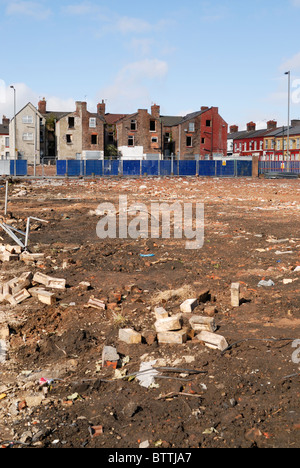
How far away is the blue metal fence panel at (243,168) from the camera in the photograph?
167 ft

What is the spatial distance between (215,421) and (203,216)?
12.9 m

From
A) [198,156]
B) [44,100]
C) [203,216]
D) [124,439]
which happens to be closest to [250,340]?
[124,439]

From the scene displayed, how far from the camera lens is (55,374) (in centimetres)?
552

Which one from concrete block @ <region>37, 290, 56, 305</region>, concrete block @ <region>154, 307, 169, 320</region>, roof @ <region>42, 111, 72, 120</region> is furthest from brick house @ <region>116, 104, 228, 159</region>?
concrete block @ <region>154, 307, 169, 320</region>

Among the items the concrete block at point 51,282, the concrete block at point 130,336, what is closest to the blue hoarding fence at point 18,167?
the concrete block at point 51,282

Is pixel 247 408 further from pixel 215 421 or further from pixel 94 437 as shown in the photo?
pixel 94 437

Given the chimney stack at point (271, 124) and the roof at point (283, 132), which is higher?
the chimney stack at point (271, 124)

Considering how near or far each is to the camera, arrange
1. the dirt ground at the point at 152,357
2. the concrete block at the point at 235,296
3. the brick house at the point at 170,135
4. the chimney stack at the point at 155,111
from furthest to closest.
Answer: the chimney stack at the point at 155,111 → the brick house at the point at 170,135 → the concrete block at the point at 235,296 → the dirt ground at the point at 152,357

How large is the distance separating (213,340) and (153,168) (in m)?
43.0

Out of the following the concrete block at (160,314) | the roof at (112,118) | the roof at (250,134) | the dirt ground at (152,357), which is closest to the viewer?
the dirt ground at (152,357)

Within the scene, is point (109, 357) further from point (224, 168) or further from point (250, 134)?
point (250, 134)

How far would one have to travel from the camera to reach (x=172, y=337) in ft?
19.1

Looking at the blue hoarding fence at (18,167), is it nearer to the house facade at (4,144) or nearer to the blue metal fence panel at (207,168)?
the blue metal fence panel at (207,168)

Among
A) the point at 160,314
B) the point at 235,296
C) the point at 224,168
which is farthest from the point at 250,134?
the point at 160,314
